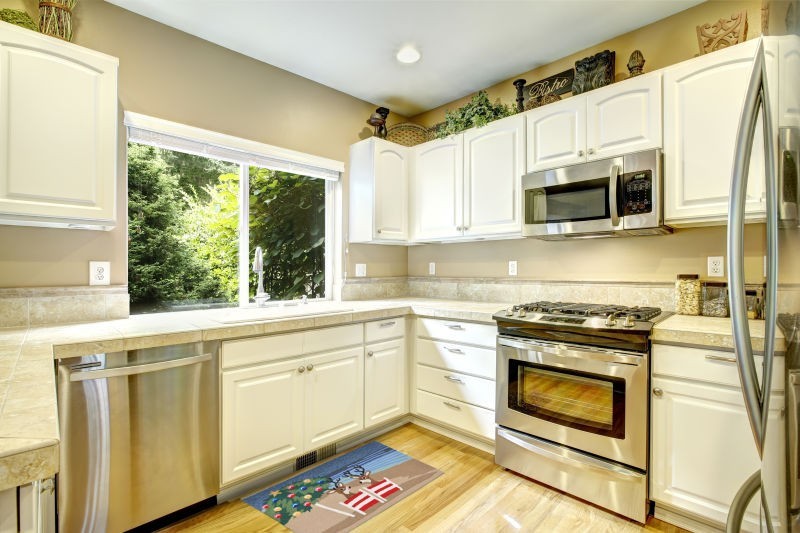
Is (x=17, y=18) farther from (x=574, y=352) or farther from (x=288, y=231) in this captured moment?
(x=574, y=352)

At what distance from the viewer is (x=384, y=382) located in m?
2.63

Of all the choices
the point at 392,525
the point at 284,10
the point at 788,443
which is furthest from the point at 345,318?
the point at 788,443

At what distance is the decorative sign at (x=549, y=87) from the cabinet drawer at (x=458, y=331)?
153 cm

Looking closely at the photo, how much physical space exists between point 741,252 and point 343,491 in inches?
77.9

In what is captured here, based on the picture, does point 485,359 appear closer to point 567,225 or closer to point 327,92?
point 567,225

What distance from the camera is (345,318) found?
92.5 inches

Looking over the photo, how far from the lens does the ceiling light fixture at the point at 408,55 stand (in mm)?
2525

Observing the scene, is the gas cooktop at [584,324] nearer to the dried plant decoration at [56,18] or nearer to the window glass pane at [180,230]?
the window glass pane at [180,230]

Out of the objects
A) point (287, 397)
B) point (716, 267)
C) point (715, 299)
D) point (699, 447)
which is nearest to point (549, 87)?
point (716, 267)

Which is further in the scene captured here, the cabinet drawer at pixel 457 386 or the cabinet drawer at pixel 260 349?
the cabinet drawer at pixel 457 386

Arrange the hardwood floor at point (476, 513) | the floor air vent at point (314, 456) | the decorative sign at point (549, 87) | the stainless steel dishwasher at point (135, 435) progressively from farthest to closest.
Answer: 1. the decorative sign at point (549, 87)
2. the floor air vent at point (314, 456)
3. the hardwood floor at point (476, 513)
4. the stainless steel dishwasher at point (135, 435)

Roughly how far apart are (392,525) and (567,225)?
6.06 feet

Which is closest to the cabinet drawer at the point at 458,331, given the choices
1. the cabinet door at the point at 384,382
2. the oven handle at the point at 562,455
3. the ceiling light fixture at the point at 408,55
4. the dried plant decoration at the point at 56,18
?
the cabinet door at the point at 384,382

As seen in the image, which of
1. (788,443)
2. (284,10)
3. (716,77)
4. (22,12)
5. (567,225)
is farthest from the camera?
(567,225)
